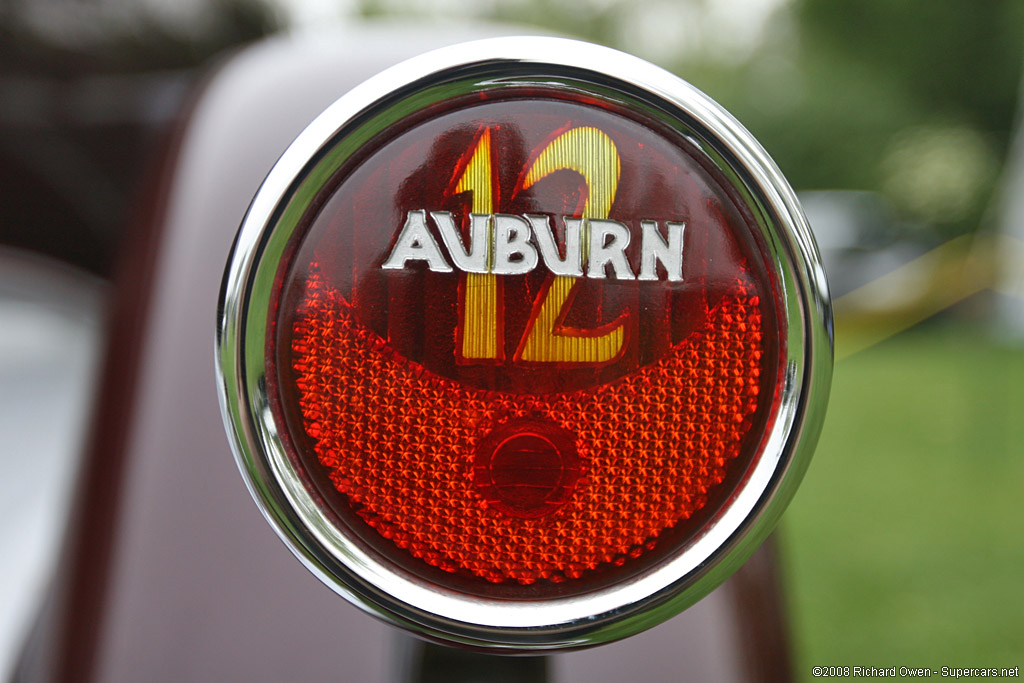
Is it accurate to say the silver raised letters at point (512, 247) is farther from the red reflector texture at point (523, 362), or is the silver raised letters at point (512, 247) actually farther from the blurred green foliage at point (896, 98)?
the blurred green foliage at point (896, 98)

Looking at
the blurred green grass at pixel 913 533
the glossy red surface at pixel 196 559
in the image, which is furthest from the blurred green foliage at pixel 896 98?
the glossy red surface at pixel 196 559

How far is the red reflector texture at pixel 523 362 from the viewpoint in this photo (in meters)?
0.49

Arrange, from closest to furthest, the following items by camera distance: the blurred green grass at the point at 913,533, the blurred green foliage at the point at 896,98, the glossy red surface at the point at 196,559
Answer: the glossy red surface at the point at 196,559 < the blurred green grass at the point at 913,533 < the blurred green foliage at the point at 896,98

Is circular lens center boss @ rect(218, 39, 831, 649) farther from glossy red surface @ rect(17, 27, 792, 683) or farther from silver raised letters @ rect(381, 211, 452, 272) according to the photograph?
glossy red surface @ rect(17, 27, 792, 683)

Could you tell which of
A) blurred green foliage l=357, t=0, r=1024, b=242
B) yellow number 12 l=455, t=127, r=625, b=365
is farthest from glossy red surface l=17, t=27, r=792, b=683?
blurred green foliage l=357, t=0, r=1024, b=242

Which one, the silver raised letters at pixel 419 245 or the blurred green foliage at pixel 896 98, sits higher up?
the blurred green foliage at pixel 896 98

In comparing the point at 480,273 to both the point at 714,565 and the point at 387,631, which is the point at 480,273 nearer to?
the point at 714,565

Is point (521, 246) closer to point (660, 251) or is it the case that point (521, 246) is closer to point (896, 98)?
point (660, 251)

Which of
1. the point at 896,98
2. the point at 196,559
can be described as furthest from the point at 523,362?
the point at 896,98

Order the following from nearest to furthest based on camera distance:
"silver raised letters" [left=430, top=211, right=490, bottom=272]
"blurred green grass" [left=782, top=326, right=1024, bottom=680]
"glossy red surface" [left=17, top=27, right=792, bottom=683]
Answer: "silver raised letters" [left=430, top=211, right=490, bottom=272] → "glossy red surface" [left=17, top=27, right=792, bottom=683] → "blurred green grass" [left=782, top=326, right=1024, bottom=680]

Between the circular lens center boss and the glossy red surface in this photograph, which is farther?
the glossy red surface

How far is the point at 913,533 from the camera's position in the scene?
319cm

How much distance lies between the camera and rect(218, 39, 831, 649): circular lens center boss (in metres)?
0.48

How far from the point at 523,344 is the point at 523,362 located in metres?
0.01
